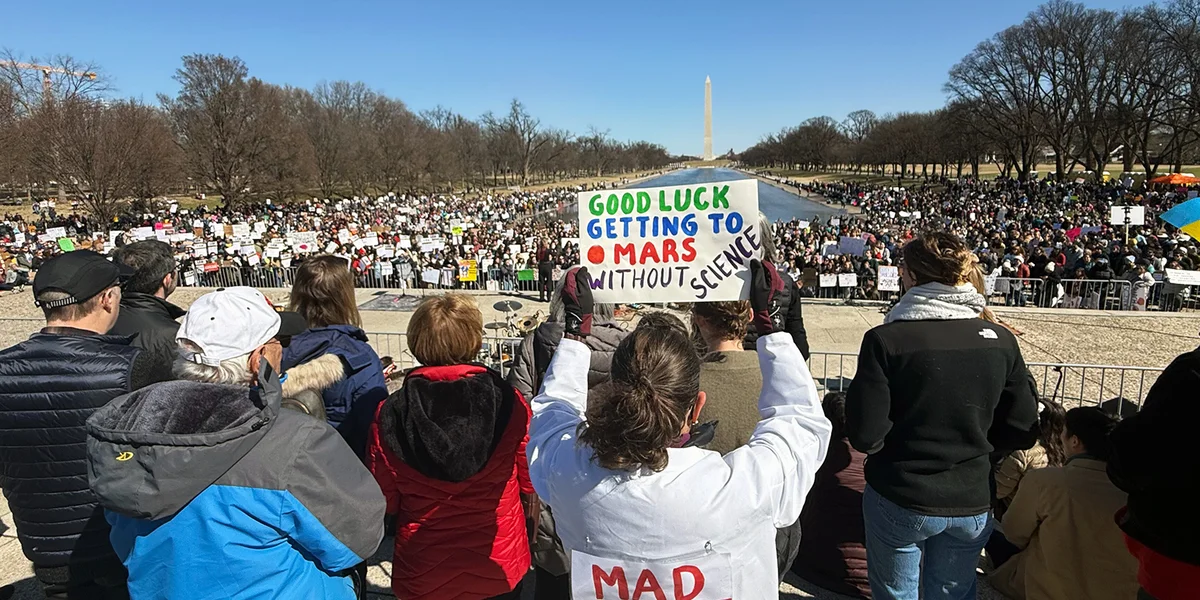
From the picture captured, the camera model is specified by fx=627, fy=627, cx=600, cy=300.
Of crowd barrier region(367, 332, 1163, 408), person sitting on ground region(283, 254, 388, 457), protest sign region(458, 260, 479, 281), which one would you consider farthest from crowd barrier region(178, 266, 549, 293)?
person sitting on ground region(283, 254, 388, 457)

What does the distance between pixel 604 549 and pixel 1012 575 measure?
277 centimetres

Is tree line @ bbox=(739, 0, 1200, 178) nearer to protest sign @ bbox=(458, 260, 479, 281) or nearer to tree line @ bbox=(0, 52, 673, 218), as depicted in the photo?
protest sign @ bbox=(458, 260, 479, 281)

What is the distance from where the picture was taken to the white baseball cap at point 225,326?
6.92 ft

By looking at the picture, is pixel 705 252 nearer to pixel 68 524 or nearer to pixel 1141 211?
pixel 68 524

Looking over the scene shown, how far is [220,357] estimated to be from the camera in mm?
2113

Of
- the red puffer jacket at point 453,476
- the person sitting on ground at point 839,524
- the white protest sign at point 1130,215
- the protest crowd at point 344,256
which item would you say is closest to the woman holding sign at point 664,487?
the red puffer jacket at point 453,476

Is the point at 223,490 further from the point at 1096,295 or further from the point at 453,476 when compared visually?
the point at 1096,295

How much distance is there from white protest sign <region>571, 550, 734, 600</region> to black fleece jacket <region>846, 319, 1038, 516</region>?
1127mm

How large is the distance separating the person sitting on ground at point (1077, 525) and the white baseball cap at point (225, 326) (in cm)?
332

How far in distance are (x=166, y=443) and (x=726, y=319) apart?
1.99m

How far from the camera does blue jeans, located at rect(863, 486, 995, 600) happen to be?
2533 millimetres

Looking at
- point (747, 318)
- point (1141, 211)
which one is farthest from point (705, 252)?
point (1141, 211)

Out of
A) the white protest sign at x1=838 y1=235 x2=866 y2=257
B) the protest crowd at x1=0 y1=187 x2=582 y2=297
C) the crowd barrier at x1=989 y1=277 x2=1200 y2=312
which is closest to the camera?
the crowd barrier at x1=989 y1=277 x2=1200 y2=312

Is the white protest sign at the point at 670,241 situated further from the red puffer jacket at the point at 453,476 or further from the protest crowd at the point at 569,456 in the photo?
the red puffer jacket at the point at 453,476
